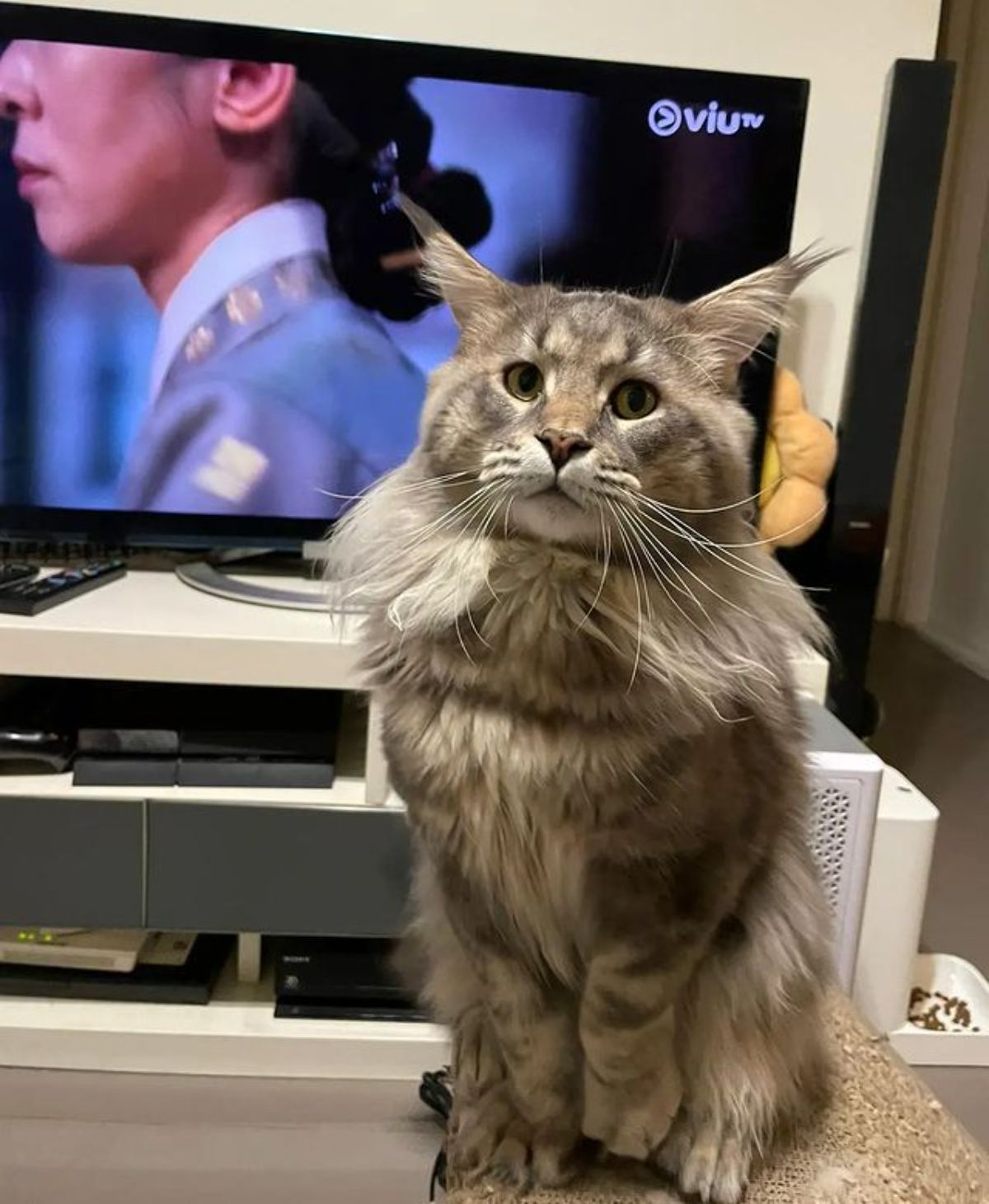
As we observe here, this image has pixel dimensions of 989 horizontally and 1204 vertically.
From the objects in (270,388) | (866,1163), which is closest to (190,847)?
(270,388)

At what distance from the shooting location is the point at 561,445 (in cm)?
82

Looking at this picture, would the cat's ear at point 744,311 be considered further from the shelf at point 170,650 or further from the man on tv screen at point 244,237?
the man on tv screen at point 244,237

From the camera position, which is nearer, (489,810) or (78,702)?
(489,810)

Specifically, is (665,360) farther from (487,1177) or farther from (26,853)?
(26,853)

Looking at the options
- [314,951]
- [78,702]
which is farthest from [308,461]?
[314,951]

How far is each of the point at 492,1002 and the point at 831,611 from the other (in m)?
A: 1.25

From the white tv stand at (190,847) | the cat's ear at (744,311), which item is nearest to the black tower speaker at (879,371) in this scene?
the white tv stand at (190,847)

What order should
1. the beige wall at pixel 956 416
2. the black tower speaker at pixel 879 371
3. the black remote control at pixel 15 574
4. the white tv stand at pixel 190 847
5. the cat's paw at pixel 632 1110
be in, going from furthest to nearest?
the beige wall at pixel 956 416
the black tower speaker at pixel 879 371
the black remote control at pixel 15 574
the white tv stand at pixel 190 847
the cat's paw at pixel 632 1110

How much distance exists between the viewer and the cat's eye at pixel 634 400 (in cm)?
89

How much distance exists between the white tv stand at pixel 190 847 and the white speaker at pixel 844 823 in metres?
0.12

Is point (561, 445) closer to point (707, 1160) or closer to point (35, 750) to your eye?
point (707, 1160)

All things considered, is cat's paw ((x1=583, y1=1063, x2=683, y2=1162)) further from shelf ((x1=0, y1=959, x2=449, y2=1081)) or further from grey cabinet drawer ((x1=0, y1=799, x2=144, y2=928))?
grey cabinet drawer ((x1=0, y1=799, x2=144, y2=928))

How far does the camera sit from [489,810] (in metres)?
0.91

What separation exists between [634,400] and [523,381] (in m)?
0.09
